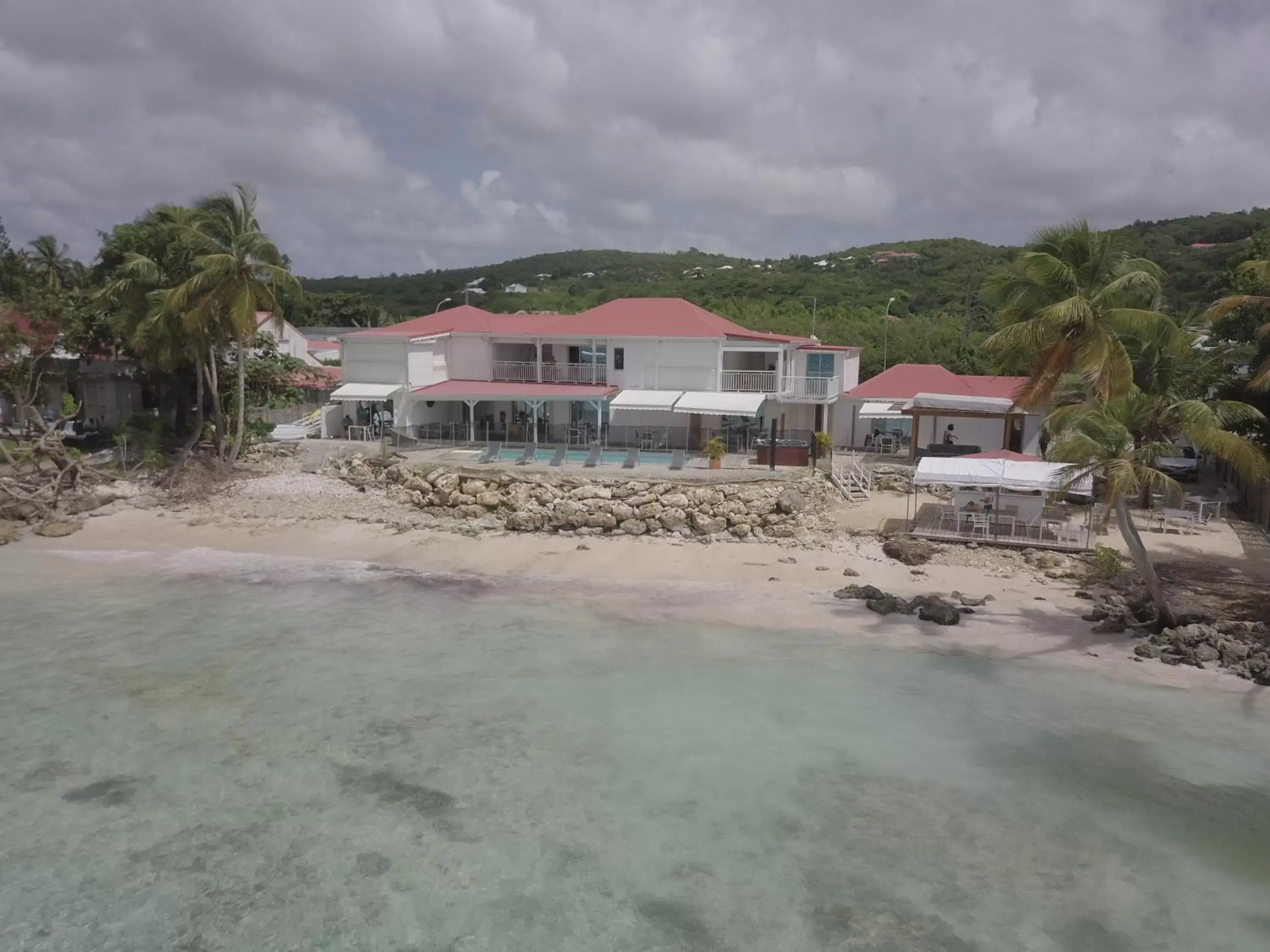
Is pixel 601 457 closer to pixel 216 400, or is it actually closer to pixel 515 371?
pixel 515 371

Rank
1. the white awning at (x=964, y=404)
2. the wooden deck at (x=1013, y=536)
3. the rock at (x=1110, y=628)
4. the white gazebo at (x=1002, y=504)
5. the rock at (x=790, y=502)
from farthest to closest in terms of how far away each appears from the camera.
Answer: the white awning at (x=964, y=404)
the rock at (x=790, y=502)
the wooden deck at (x=1013, y=536)
the white gazebo at (x=1002, y=504)
the rock at (x=1110, y=628)

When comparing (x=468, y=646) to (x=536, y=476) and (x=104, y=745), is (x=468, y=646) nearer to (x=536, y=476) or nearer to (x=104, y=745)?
(x=104, y=745)

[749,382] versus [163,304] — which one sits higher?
[163,304]

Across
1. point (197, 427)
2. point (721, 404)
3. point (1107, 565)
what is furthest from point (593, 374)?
point (1107, 565)

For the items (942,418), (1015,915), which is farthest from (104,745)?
(942,418)

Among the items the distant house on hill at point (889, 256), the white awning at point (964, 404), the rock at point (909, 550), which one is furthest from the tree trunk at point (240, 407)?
the distant house on hill at point (889, 256)

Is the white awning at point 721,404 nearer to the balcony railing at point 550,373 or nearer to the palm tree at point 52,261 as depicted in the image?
the balcony railing at point 550,373

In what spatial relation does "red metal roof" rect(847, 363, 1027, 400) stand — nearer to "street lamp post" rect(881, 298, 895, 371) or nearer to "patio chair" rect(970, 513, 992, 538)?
"street lamp post" rect(881, 298, 895, 371)
